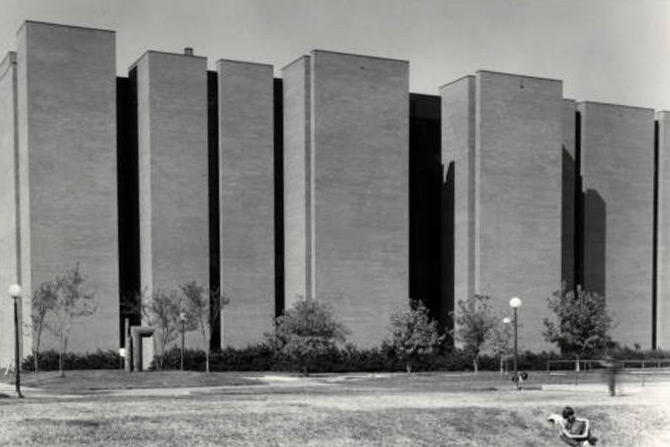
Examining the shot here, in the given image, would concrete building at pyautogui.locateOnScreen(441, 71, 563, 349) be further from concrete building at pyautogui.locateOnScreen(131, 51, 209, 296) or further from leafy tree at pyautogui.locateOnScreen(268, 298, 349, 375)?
concrete building at pyautogui.locateOnScreen(131, 51, 209, 296)

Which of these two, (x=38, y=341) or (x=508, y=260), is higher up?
(x=508, y=260)

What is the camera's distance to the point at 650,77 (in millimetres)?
18391

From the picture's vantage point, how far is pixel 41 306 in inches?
1674

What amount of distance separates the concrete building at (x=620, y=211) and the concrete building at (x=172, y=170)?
24.7 metres

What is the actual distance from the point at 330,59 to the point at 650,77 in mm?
31652

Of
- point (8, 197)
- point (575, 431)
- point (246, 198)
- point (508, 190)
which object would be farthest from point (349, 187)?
point (575, 431)

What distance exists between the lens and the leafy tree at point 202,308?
44688mm

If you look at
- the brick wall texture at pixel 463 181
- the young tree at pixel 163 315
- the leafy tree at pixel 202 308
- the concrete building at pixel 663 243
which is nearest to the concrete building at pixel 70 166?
the young tree at pixel 163 315

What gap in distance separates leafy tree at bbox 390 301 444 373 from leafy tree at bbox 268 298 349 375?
362 cm

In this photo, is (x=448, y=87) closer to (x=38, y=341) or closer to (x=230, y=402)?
(x=38, y=341)

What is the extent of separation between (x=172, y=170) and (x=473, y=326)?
58.7 feet

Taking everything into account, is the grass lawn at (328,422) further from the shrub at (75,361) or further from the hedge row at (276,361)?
the shrub at (75,361)

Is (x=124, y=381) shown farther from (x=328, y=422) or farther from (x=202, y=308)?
(x=328, y=422)

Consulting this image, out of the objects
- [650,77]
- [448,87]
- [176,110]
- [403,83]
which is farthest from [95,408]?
[448,87]
